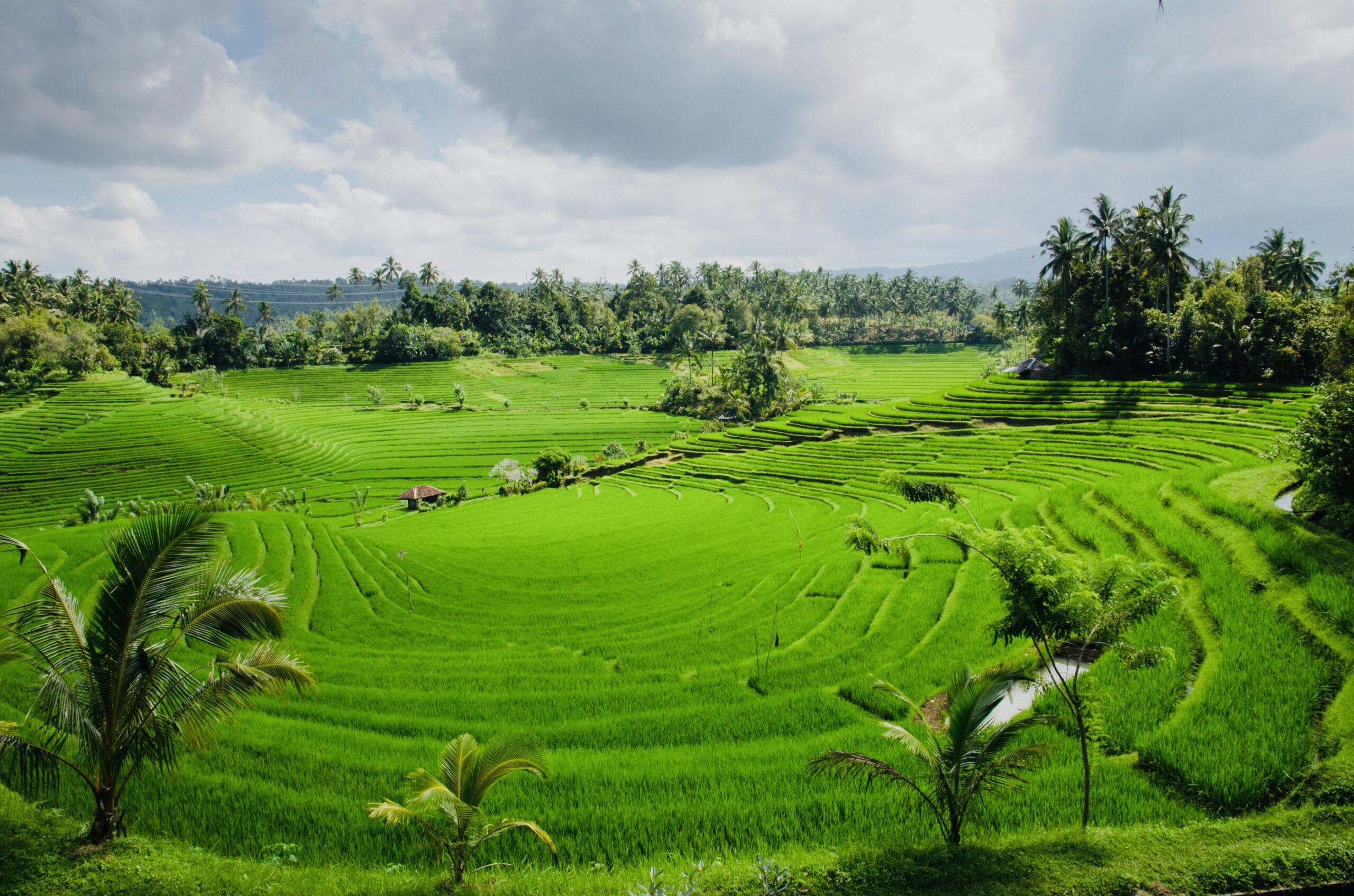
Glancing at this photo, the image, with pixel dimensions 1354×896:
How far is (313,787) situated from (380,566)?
14.6 metres

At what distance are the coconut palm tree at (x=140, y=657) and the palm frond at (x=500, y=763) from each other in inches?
104

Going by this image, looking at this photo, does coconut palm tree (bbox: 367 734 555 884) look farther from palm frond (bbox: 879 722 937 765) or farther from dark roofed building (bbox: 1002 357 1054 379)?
dark roofed building (bbox: 1002 357 1054 379)

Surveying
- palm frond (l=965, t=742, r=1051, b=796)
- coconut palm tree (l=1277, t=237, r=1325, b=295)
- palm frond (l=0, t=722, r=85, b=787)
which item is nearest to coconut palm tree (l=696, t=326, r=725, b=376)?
coconut palm tree (l=1277, t=237, r=1325, b=295)

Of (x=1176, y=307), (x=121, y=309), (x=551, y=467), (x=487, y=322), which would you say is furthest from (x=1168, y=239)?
(x=121, y=309)

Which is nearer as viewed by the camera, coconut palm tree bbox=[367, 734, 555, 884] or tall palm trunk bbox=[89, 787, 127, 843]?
coconut palm tree bbox=[367, 734, 555, 884]

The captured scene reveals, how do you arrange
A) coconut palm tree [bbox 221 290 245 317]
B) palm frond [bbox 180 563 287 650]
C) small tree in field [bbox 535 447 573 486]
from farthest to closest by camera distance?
coconut palm tree [bbox 221 290 245 317] → small tree in field [bbox 535 447 573 486] → palm frond [bbox 180 563 287 650]

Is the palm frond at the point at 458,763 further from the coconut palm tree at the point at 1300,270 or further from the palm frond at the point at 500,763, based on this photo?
the coconut palm tree at the point at 1300,270

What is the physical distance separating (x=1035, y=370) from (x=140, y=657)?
60.1m

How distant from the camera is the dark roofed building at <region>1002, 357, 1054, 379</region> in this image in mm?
54344

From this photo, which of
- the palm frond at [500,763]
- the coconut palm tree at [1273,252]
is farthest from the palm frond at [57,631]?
the coconut palm tree at [1273,252]

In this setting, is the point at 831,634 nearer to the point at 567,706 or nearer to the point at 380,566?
the point at 567,706

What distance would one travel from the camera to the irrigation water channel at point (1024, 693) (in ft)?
34.8

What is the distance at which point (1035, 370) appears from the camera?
180ft

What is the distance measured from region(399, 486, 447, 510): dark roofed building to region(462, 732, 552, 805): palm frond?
4181 cm
